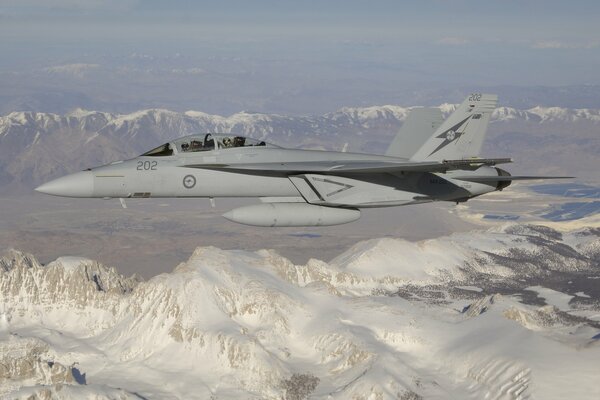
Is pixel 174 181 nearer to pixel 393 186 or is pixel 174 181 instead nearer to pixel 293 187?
pixel 293 187

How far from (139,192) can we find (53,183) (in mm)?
4633

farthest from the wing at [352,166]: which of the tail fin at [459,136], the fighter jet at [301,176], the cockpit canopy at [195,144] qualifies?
the tail fin at [459,136]

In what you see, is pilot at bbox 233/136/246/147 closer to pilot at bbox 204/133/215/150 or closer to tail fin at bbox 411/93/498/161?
pilot at bbox 204/133/215/150

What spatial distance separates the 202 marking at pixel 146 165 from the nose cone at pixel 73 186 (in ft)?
8.31

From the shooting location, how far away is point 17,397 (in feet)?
623

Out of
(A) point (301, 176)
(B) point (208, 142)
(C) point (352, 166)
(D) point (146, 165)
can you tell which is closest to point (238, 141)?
(B) point (208, 142)

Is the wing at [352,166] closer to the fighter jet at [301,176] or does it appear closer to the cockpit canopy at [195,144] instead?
the fighter jet at [301,176]

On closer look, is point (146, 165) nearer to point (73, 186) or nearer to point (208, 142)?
point (208, 142)

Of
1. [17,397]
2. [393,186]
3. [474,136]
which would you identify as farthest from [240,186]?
[17,397]

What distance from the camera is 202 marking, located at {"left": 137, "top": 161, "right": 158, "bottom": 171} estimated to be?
42.9m

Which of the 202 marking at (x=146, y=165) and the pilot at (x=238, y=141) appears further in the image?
the pilot at (x=238, y=141)

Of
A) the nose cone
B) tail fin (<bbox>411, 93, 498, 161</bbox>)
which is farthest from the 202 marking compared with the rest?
tail fin (<bbox>411, 93, 498, 161</bbox>)

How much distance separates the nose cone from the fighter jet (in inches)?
1.9

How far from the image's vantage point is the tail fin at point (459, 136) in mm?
47688
